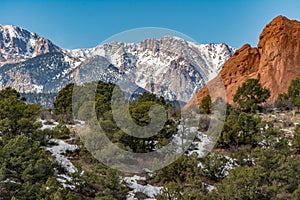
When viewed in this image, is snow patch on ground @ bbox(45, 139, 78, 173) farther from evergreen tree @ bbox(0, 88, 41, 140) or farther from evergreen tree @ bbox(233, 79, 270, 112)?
evergreen tree @ bbox(233, 79, 270, 112)

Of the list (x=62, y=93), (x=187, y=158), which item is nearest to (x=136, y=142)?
(x=187, y=158)

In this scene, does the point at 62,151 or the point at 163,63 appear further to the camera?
the point at 62,151

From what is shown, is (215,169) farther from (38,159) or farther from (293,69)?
(293,69)

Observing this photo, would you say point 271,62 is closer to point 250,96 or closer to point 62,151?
point 250,96

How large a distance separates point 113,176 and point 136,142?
611 centimetres

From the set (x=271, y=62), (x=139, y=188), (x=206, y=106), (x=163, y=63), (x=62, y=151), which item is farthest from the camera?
(x=271, y=62)

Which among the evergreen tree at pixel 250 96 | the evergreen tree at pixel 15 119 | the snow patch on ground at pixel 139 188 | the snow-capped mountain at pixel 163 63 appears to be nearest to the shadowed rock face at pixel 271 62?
the evergreen tree at pixel 250 96

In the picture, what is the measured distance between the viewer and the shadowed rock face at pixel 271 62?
52125 millimetres

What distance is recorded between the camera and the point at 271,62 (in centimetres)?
5394

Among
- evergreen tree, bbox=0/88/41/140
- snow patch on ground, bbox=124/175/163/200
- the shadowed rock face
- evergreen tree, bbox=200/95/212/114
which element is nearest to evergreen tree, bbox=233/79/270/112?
evergreen tree, bbox=200/95/212/114

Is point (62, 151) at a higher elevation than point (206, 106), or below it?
below

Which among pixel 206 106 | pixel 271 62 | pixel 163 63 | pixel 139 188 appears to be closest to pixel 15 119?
pixel 139 188

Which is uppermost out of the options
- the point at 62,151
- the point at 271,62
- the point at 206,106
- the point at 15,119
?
the point at 271,62

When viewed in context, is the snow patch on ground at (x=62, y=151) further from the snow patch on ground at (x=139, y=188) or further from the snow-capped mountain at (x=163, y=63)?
the snow-capped mountain at (x=163, y=63)
